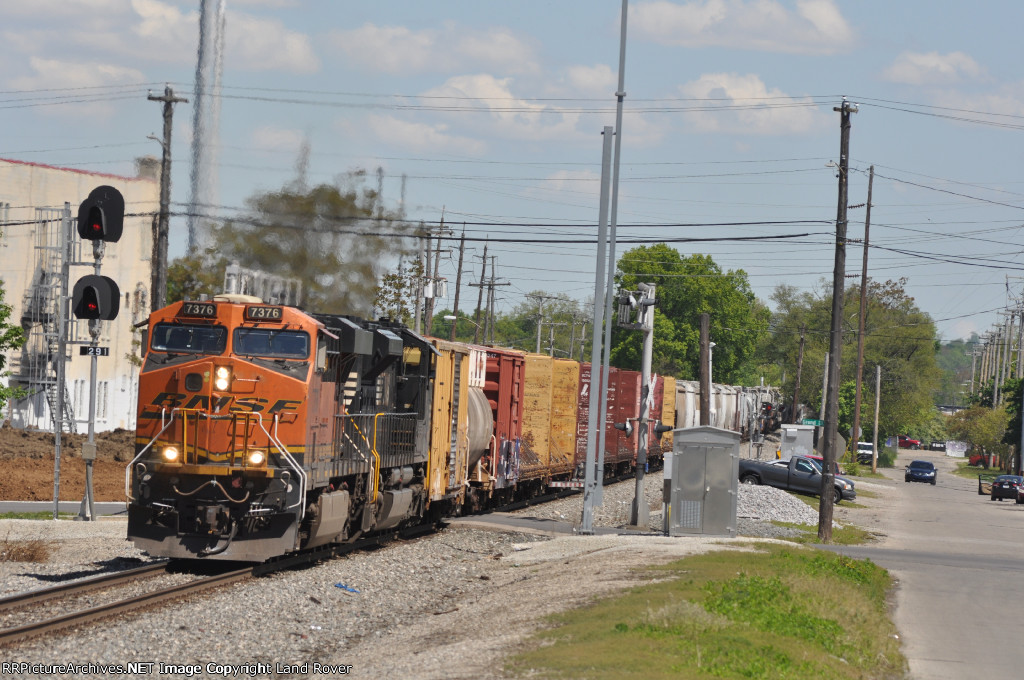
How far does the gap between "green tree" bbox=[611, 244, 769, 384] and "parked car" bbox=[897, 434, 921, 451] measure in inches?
2454

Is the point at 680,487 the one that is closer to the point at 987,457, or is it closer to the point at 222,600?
the point at 222,600

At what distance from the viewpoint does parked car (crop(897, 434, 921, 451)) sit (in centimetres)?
17519

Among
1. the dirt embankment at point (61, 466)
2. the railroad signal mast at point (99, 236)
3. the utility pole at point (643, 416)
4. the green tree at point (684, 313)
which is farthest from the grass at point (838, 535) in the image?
the green tree at point (684, 313)

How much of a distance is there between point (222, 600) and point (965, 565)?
18116mm

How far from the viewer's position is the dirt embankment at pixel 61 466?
1332 inches

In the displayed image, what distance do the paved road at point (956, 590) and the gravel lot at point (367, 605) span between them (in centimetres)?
410

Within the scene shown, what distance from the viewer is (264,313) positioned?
17375mm

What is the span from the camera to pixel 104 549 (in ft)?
65.1

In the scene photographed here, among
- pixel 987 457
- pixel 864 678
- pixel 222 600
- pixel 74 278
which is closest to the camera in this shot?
pixel 864 678

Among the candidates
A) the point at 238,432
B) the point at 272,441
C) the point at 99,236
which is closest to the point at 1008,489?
the point at 272,441

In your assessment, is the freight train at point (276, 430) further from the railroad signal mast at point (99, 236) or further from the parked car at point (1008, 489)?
the parked car at point (1008, 489)

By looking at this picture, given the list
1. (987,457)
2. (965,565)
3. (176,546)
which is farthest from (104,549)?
(987,457)

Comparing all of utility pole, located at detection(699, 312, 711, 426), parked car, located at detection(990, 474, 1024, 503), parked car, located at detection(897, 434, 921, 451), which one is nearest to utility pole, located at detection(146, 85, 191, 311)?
utility pole, located at detection(699, 312, 711, 426)

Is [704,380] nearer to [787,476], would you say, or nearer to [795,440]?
[787,476]
